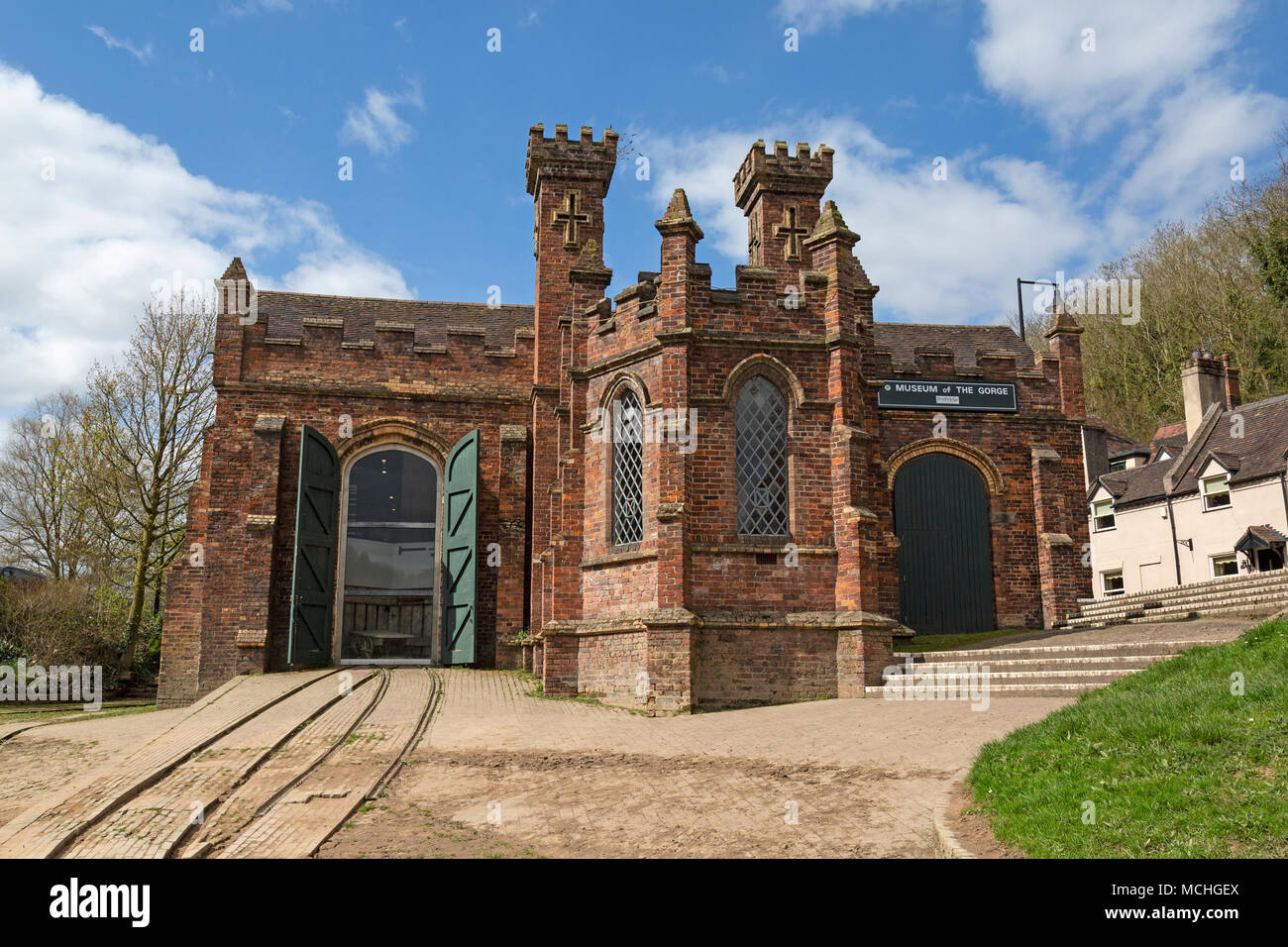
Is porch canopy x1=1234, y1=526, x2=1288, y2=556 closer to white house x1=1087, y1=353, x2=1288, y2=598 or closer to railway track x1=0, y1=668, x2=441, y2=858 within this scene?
white house x1=1087, y1=353, x2=1288, y2=598

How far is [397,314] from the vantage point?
22516 millimetres

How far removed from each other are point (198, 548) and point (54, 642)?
840cm

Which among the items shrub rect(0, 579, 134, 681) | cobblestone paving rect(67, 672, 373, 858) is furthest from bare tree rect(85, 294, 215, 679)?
cobblestone paving rect(67, 672, 373, 858)

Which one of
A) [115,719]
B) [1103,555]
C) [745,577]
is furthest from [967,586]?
[115,719]

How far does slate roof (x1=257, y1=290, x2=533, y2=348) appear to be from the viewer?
21.4 meters

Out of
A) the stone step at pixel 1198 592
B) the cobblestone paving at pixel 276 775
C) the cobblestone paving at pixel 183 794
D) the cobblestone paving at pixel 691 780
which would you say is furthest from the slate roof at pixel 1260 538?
the cobblestone paving at pixel 183 794

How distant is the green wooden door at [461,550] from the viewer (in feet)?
60.5

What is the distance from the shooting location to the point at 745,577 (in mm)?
13539

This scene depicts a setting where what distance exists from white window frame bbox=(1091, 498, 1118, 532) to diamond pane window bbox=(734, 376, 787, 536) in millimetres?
22188

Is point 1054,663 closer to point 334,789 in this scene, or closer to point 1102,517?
point 334,789

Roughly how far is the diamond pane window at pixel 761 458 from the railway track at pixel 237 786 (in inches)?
211

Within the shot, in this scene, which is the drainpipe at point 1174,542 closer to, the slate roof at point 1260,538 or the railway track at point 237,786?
the slate roof at point 1260,538

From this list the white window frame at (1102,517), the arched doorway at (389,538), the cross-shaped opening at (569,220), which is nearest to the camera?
the arched doorway at (389,538)
